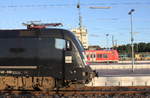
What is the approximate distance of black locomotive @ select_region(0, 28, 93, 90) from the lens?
13.1 meters

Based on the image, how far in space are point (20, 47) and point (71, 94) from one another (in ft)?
12.4

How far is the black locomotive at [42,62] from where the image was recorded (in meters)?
13.1

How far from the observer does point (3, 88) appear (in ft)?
44.2

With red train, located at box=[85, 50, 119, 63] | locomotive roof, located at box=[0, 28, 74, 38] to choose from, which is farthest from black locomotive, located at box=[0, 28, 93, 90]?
red train, located at box=[85, 50, 119, 63]

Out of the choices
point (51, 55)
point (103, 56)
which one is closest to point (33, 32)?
point (51, 55)

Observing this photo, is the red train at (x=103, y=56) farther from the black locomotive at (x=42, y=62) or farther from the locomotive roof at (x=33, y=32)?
the black locomotive at (x=42, y=62)

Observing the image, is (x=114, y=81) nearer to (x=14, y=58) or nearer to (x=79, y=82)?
(x=79, y=82)

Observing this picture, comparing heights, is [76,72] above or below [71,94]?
above

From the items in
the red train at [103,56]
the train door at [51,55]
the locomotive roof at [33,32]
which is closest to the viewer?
the train door at [51,55]

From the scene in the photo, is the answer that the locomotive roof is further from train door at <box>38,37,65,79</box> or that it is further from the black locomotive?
train door at <box>38,37,65,79</box>

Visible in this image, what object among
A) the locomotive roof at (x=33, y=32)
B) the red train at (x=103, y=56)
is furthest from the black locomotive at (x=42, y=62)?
the red train at (x=103, y=56)

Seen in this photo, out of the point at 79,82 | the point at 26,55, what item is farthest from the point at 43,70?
the point at 79,82

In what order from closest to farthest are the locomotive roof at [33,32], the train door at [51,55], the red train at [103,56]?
the train door at [51,55], the locomotive roof at [33,32], the red train at [103,56]

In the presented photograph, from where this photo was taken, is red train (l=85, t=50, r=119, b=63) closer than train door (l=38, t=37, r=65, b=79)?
No
